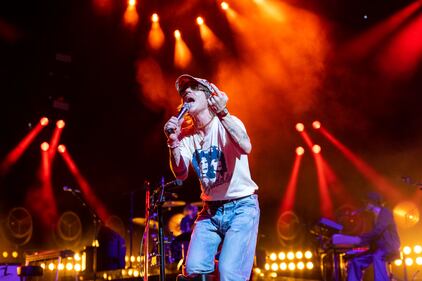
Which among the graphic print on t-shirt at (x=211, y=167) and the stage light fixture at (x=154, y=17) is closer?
the graphic print on t-shirt at (x=211, y=167)

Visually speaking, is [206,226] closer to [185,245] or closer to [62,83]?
[185,245]

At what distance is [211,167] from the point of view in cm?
385

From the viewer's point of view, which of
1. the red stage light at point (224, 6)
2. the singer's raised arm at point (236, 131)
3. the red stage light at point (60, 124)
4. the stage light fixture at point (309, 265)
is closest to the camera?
the singer's raised arm at point (236, 131)

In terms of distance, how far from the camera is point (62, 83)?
12938 millimetres

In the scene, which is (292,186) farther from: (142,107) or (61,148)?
(61,148)

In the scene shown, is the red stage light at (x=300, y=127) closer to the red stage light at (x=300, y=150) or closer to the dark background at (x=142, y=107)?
the dark background at (x=142, y=107)

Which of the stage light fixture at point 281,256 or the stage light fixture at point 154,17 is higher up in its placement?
the stage light fixture at point 154,17

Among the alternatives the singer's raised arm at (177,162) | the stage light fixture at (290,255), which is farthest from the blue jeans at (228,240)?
the stage light fixture at (290,255)

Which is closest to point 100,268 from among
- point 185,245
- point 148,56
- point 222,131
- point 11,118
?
point 185,245

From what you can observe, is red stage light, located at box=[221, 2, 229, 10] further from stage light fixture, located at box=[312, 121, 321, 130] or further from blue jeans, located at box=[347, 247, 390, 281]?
blue jeans, located at box=[347, 247, 390, 281]

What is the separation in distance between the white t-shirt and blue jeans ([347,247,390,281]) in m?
6.08

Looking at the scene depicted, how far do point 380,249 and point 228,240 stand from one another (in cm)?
642

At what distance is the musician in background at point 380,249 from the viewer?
8.83 m

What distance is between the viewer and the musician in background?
883 cm
